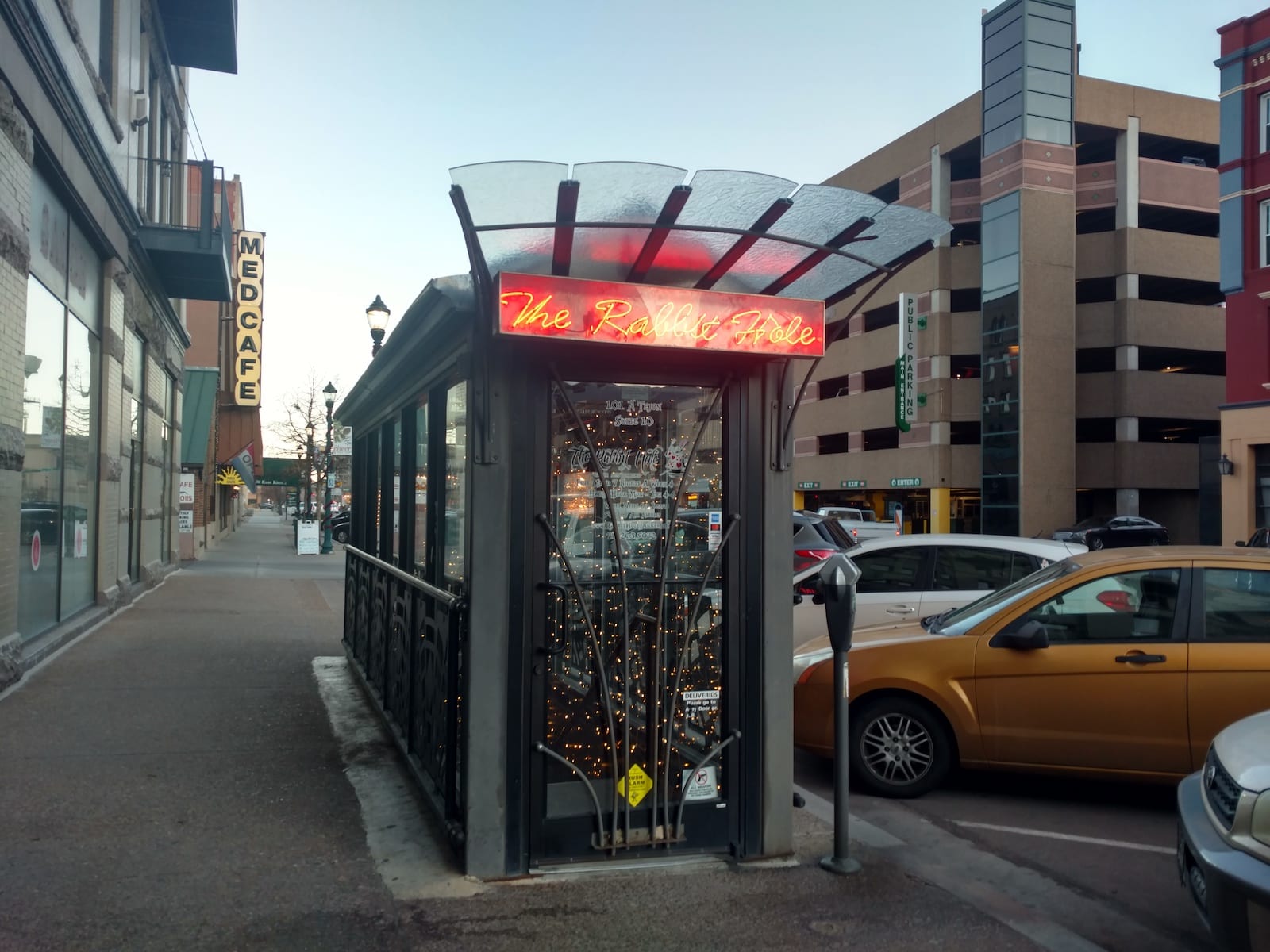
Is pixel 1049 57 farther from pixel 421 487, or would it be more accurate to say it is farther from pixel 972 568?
pixel 421 487

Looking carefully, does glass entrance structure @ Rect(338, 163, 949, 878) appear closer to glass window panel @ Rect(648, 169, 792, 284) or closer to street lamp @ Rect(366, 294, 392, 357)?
glass window panel @ Rect(648, 169, 792, 284)

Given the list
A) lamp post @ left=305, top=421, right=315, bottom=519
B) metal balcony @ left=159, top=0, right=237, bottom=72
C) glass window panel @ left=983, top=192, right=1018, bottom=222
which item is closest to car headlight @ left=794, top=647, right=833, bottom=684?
metal balcony @ left=159, top=0, right=237, bottom=72

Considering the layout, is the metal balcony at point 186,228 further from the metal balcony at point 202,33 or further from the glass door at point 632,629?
the glass door at point 632,629

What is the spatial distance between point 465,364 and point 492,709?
5.07 feet

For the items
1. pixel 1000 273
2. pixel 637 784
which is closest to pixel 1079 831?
pixel 637 784

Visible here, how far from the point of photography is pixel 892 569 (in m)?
9.45

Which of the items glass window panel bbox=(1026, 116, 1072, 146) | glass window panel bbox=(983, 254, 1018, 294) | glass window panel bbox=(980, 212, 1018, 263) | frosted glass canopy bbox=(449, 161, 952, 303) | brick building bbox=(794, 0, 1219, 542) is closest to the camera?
frosted glass canopy bbox=(449, 161, 952, 303)

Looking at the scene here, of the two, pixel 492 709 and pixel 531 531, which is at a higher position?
pixel 531 531

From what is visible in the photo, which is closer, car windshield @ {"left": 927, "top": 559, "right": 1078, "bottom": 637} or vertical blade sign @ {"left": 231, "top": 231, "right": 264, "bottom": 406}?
car windshield @ {"left": 927, "top": 559, "right": 1078, "bottom": 637}

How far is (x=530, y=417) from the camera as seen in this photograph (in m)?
4.74

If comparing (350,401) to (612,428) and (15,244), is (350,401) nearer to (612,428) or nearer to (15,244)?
(15,244)

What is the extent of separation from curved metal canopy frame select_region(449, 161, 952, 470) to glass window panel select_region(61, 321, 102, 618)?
8.33 m

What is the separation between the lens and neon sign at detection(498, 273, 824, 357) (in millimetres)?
4363

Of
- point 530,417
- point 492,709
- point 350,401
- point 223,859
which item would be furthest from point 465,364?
point 350,401
